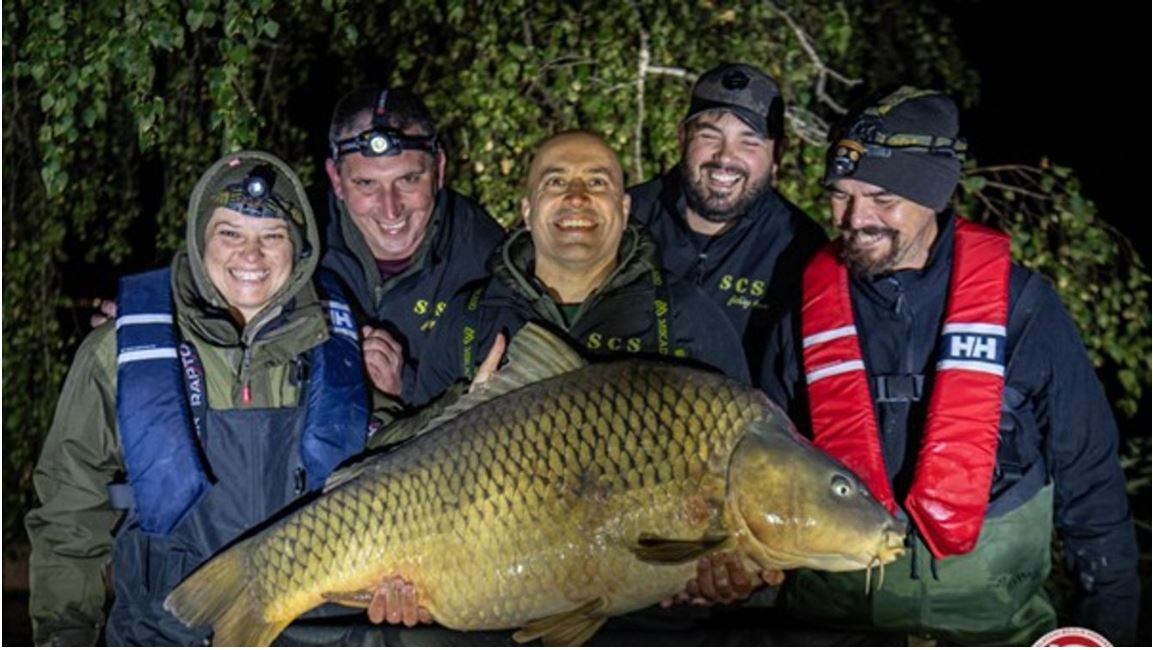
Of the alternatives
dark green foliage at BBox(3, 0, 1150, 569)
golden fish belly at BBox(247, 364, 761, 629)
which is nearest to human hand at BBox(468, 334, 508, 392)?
golden fish belly at BBox(247, 364, 761, 629)

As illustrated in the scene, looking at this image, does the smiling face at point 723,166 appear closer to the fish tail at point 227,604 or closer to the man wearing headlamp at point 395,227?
the man wearing headlamp at point 395,227

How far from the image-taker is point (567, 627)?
390cm

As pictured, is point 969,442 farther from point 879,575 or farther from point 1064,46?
point 1064,46

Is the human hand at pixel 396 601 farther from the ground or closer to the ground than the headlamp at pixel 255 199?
closer to the ground

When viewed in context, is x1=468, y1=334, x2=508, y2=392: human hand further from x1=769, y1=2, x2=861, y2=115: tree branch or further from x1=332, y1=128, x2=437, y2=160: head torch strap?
x1=769, y1=2, x2=861, y2=115: tree branch

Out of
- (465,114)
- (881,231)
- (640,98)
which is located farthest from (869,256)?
(465,114)

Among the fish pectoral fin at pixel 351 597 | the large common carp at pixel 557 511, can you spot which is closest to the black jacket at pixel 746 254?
the large common carp at pixel 557 511

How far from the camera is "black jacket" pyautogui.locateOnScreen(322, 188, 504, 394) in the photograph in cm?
500

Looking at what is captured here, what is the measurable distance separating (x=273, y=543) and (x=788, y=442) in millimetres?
1157

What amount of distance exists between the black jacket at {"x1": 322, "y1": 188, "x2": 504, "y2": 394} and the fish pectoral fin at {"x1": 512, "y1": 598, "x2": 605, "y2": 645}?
1146 mm

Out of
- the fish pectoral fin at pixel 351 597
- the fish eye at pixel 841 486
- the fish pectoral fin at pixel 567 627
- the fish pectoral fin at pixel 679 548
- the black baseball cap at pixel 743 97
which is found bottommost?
the fish pectoral fin at pixel 567 627

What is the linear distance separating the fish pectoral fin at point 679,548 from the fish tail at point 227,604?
84cm

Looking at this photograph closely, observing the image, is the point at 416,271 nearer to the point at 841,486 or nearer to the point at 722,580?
the point at 722,580

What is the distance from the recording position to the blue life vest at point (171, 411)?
162 inches
